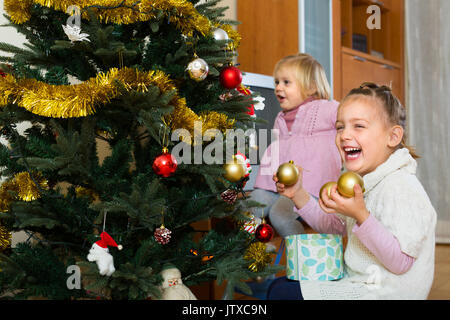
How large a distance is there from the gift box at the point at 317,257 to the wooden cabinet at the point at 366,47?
1.66 m

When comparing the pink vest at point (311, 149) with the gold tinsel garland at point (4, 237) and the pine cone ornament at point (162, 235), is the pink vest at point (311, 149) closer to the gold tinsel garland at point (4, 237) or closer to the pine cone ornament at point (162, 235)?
the pine cone ornament at point (162, 235)

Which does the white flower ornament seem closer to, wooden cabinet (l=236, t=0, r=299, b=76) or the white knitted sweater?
the white knitted sweater

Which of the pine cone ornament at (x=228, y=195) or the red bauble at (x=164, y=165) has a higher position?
the red bauble at (x=164, y=165)

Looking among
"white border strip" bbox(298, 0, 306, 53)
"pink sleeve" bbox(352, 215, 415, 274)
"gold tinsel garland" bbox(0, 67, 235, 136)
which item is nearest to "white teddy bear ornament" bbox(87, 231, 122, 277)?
"gold tinsel garland" bbox(0, 67, 235, 136)

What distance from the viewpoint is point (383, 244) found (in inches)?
33.9

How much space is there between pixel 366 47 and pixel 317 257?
2375mm

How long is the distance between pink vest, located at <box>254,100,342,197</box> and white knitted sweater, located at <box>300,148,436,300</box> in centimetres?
66

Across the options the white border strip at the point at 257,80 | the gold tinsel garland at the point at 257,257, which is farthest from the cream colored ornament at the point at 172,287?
the white border strip at the point at 257,80

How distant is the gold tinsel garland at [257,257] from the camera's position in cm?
102

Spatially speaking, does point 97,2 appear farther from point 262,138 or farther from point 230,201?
point 262,138

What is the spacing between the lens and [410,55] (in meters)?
3.09

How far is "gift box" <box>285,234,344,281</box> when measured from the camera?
94 centimetres

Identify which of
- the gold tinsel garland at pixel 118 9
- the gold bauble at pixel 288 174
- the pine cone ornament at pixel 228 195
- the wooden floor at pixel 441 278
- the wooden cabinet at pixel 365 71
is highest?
the wooden cabinet at pixel 365 71

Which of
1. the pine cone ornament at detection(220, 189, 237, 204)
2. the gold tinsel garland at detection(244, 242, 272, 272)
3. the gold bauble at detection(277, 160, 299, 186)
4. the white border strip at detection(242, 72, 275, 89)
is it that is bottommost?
the gold tinsel garland at detection(244, 242, 272, 272)
